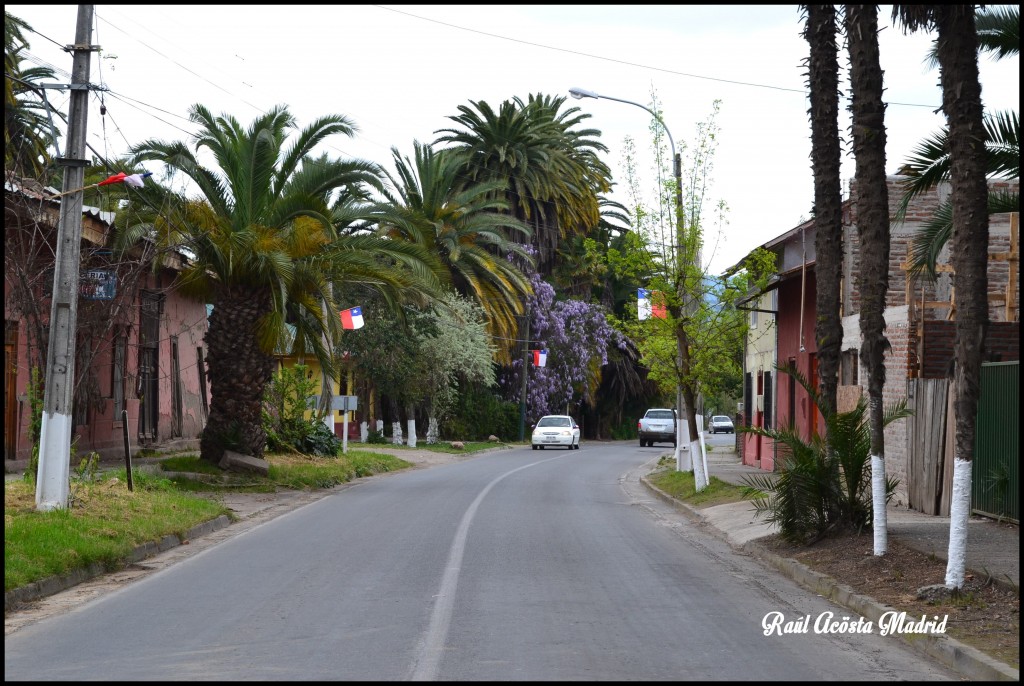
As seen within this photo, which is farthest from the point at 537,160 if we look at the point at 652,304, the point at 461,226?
the point at 652,304

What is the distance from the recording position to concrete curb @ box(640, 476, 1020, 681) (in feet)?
24.3

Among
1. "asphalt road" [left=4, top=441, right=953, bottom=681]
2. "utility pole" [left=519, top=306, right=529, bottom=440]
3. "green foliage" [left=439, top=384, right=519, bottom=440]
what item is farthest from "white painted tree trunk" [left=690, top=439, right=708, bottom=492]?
"utility pole" [left=519, top=306, right=529, bottom=440]

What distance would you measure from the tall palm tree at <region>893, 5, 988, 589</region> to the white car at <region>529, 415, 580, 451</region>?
1502 inches

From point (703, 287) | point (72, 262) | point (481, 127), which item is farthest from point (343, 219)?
point (481, 127)

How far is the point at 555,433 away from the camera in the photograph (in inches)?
1909

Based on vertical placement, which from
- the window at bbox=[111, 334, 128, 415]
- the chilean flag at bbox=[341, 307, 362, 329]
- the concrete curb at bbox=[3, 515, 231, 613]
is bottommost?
the concrete curb at bbox=[3, 515, 231, 613]

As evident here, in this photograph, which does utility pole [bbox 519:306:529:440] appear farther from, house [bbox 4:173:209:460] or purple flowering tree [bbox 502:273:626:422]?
house [bbox 4:173:209:460]

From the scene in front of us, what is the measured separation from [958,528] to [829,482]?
368cm

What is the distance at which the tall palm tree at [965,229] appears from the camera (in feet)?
32.7

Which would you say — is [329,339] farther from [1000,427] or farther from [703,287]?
[1000,427]

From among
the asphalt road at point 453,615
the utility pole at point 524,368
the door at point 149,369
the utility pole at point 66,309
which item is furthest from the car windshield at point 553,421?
the utility pole at point 66,309

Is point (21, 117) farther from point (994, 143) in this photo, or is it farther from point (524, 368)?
point (524, 368)

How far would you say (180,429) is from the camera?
3184cm

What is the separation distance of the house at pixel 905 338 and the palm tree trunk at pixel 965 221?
461cm
